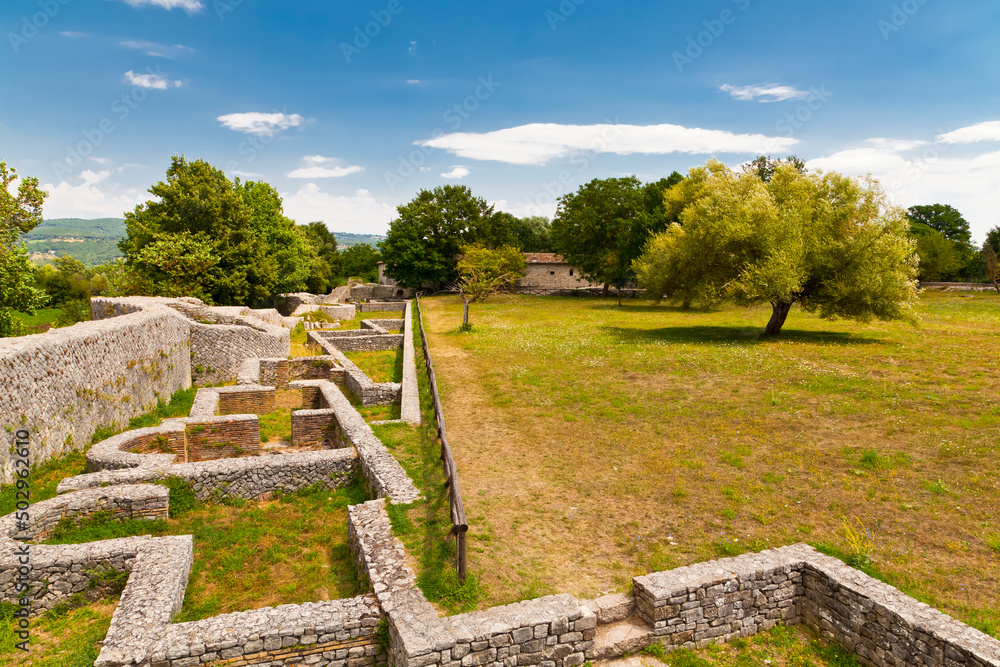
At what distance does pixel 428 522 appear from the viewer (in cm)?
860

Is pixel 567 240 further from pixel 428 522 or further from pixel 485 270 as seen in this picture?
pixel 428 522

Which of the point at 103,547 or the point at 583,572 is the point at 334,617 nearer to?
the point at 583,572

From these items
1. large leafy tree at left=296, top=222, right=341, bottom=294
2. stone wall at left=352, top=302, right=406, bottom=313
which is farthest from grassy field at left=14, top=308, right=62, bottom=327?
stone wall at left=352, top=302, right=406, bottom=313

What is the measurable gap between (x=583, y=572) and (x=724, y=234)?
2094cm

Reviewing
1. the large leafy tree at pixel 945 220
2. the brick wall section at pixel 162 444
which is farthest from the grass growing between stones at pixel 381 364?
the large leafy tree at pixel 945 220

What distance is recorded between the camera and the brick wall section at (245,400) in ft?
51.2

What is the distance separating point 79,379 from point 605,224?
46.1 m

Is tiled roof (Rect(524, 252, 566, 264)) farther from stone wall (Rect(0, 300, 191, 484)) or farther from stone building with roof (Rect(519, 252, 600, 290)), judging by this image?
stone wall (Rect(0, 300, 191, 484))

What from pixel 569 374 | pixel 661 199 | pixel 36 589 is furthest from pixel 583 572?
pixel 661 199

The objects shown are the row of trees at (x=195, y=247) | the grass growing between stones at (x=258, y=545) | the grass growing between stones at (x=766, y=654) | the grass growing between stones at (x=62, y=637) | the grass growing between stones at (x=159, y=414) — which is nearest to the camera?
the grass growing between stones at (x=62, y=637)

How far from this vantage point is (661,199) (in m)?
49.4
